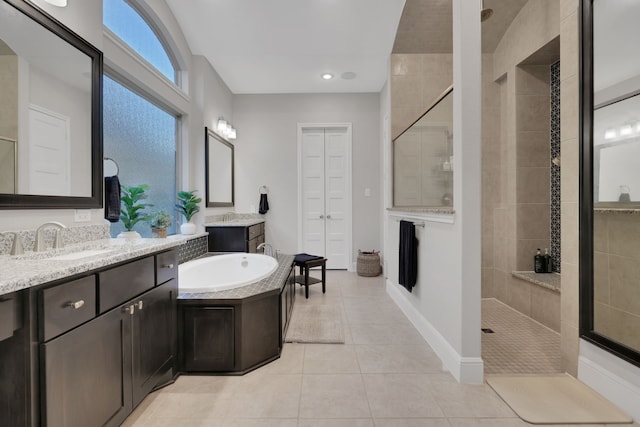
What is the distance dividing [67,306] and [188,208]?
7.34 ft

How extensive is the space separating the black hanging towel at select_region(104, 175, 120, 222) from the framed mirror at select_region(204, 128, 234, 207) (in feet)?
5.04

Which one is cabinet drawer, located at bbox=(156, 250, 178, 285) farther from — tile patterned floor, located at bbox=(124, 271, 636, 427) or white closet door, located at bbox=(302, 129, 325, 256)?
white closet door, located at bbox=(302, 129, 325, 256)

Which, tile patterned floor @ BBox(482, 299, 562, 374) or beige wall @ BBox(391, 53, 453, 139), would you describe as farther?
beige wall @ BBox(391, 53, 453, 139)

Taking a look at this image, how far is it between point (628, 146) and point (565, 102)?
0.45m

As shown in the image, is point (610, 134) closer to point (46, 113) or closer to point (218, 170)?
point (46, 113)

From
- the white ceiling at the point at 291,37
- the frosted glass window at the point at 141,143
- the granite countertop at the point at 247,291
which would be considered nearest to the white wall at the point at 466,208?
the granite countertop at the point at 247,291

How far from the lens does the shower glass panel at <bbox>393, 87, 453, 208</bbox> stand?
83.7 inches

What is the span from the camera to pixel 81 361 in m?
1.14

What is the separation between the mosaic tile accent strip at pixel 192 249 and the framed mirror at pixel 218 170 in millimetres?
552

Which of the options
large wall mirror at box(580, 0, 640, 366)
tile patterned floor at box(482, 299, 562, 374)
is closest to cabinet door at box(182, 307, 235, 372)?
tile patterned floor at box(482, 299, 562, 374)

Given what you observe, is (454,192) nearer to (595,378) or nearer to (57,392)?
(595,378)

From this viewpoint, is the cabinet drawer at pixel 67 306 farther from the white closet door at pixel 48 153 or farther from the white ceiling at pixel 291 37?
the white ceiling at pixel 291 37

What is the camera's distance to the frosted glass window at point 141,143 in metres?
2.33

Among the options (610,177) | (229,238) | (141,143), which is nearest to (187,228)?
(229,238)
